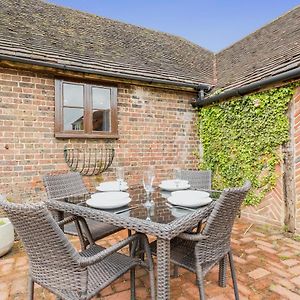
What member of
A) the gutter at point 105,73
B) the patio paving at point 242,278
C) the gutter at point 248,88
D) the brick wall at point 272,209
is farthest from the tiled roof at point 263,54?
the patio paving at point 242,278

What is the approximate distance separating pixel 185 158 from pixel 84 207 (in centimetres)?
365

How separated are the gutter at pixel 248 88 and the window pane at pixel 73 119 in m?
2.48

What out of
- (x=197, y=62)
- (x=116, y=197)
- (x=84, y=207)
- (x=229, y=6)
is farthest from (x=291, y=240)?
(x=229, y=6)

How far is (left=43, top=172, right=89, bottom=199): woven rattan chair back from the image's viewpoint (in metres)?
2.77

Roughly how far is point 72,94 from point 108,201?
108 inches

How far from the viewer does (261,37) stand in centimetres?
636

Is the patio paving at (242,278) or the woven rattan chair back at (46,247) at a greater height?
the woven rattan chair back at (46,247)

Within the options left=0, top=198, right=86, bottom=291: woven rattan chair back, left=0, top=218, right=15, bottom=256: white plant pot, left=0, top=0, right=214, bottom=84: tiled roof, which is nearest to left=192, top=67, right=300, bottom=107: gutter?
left=0, top=0, right=214, bottom=84: tiled roof

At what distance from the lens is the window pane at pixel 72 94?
13.7 feet

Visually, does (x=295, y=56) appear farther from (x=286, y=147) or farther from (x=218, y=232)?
(x=218, y=232)

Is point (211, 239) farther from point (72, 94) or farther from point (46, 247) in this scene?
point (72, 94)

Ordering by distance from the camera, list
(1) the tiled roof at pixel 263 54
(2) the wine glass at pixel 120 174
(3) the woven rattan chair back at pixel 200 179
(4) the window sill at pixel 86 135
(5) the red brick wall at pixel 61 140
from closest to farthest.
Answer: (2) the wine glass at pixel 120 174
(3) the woven rattan chair back at pixel 200 179
(5) the red brick wall at pixel 61 140
(4) the window sill at pixel 86 135
(1) the tiled roof at pixel 263 54

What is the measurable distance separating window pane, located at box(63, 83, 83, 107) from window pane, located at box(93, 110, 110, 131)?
1.05 ft

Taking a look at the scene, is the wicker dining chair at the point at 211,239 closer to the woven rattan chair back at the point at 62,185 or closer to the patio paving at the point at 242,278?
the patio paving at the point at 242,278
